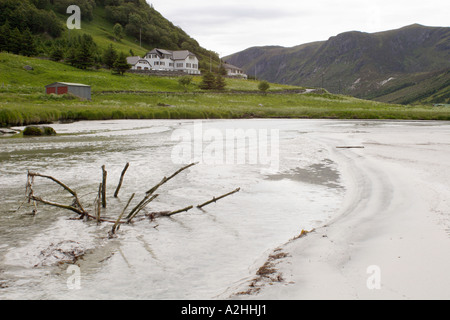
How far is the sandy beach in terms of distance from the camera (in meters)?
4.65

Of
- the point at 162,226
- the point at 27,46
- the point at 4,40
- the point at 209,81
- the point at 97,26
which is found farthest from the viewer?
the point at 97,26

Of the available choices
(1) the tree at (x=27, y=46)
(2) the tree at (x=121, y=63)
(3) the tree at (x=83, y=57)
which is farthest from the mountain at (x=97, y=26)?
(2) the tree at (x=121, y=63)

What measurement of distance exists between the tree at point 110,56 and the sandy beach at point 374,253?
301 ft

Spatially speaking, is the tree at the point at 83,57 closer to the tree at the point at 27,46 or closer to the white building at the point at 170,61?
the tree at the point at 27,46

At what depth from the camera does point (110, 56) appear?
92.2m

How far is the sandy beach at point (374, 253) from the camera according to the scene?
Result: 4648 mm

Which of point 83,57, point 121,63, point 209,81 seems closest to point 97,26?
point 83,57

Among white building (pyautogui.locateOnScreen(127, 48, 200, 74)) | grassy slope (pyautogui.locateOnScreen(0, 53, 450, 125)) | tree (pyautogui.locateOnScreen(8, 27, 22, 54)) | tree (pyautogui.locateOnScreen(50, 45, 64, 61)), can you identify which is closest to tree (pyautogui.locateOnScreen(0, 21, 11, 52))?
tree (pyautogui.locateOnScreen(8, 27, 22, 54))

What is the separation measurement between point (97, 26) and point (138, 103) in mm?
143092

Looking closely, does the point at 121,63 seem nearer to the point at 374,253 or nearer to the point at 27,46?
the point at 27,46

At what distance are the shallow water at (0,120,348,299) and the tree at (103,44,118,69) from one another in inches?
3243

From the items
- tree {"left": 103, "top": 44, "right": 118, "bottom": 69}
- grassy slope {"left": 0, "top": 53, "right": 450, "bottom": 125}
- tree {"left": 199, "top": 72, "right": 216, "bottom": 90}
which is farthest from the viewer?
tree {"left": 103, "top": 44, "right": 118, "bottom": 69}

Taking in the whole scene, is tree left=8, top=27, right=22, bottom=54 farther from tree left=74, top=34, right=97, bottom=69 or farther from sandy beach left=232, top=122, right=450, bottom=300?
sandy beach left=232, top=122, right=450, bottom=300

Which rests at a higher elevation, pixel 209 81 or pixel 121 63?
pixel 121 63
